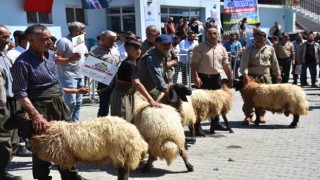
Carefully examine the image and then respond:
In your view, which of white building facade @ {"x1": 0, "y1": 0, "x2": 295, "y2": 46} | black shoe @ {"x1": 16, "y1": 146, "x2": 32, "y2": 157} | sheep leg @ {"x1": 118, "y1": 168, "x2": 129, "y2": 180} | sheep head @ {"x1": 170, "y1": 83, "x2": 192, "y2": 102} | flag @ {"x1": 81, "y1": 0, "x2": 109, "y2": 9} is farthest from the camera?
flag @ {"x1": 81, "y1": 0, "x2": 109, "y2": 9}

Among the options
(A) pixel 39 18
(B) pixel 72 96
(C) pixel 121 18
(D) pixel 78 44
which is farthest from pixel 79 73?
(C) pixel 121 18

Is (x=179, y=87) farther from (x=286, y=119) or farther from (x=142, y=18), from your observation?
(x=142, y=18)

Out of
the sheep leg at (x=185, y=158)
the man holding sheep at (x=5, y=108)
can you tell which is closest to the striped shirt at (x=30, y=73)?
the man holding sheep at (x=5, y=108)

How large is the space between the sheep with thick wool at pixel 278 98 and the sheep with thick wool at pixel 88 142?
4299 mm

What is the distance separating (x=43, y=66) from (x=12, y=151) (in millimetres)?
1287

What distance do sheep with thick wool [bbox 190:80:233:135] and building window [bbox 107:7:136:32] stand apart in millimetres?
14046

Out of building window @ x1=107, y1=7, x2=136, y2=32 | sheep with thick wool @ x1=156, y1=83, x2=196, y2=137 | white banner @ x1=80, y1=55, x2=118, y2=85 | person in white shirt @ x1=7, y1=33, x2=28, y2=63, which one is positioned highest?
A: building window @ x1=107, y1=7, x2=136, y2=32

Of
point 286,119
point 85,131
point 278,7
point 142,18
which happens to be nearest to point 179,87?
point 85,131

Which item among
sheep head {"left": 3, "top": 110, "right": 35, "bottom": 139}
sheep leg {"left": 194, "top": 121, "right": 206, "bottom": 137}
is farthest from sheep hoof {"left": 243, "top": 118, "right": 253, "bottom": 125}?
sheep head {"left": 3, "top": 110, "right": 35, "bottom": 139}

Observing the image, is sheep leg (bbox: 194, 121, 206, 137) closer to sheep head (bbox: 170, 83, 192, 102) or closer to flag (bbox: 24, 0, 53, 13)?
sheep head (bbox: 170, 83, 192, 102)

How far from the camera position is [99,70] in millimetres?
5891

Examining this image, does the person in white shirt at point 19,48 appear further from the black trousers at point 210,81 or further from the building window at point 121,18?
the building window at point 121,18

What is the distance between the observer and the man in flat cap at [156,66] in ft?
19.2

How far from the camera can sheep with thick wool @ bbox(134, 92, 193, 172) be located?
5.24 meters
